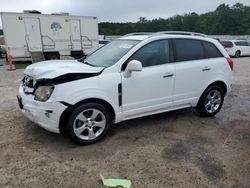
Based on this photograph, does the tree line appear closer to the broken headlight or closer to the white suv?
the white suv

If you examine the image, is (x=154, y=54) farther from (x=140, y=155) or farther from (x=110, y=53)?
(x=140, y=155)

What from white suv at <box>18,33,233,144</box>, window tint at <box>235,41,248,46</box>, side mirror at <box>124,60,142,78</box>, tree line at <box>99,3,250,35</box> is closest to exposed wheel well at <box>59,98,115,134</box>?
white suv at <box>18,33,233,144</box>

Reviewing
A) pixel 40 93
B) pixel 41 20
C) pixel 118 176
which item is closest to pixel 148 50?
pixel 40 93

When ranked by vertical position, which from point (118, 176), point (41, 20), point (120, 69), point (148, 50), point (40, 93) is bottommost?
point (118, 176)

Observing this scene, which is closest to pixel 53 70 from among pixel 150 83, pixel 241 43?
pixel 150 83

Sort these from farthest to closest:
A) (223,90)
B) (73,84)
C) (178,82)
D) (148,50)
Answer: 1. (223,90)
2. (178,82)
3. (148,50)
4. (73,84)

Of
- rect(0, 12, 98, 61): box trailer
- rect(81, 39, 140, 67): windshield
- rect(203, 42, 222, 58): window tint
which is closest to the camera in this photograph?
rect(81, 39, 140, 67): windshield

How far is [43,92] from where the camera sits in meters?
3.60

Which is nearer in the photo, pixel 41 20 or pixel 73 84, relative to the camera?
pixel 73 84

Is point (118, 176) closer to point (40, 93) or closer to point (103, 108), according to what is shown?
point (103, 108)

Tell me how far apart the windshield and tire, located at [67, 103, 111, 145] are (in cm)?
81

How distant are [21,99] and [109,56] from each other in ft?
5.39

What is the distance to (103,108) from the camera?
3848 mm

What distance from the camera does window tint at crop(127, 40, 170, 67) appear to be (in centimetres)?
421
